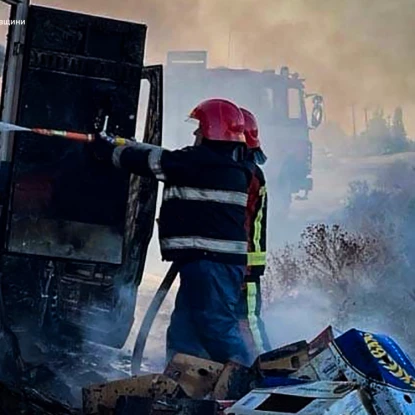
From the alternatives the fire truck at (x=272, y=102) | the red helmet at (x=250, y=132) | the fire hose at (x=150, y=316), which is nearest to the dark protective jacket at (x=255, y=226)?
the red helmet at (x=250, y=132)

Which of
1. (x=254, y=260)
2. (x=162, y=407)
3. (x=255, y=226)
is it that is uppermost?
(x=255, y=226)

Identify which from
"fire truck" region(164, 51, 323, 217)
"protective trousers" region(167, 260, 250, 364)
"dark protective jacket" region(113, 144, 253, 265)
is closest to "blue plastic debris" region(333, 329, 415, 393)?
"protective trousers" region(167, 260, 250, 364)

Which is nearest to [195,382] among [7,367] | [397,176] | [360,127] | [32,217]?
[7,367]

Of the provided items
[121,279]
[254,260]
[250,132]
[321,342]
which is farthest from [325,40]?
[321,342]

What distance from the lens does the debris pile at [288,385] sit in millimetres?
2355

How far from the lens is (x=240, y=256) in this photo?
398 cm

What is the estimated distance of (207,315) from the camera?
3.81 meters

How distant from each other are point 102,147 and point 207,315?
98 centimetres

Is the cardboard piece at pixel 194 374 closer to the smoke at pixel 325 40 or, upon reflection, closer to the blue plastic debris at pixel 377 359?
the blue plastic debris at pixel 377 359

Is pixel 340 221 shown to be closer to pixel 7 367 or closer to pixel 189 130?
pixel 189 130

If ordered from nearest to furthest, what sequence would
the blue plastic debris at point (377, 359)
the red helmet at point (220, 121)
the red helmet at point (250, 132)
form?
the blue plastic debris at point (377, 359) < the red helmet at point (220, 121) < the red helmet at point (250, 132)

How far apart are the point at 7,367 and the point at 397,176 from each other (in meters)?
6.76

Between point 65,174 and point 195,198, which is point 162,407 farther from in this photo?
point 65,174

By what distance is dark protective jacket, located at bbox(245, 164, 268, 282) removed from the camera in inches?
178
